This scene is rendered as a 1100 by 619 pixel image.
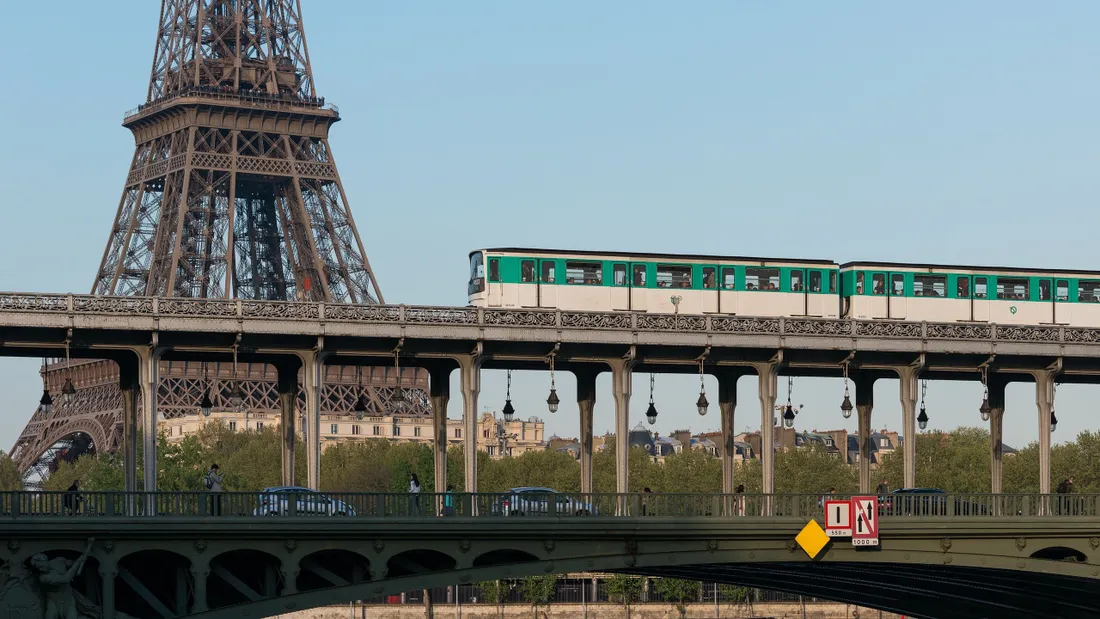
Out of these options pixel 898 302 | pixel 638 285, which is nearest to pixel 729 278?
pixel 638 285

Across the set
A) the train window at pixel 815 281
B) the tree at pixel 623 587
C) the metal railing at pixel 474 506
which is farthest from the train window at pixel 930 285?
the tree at pixel 623 587

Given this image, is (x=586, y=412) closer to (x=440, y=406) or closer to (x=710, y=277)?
(x=440, y=406)

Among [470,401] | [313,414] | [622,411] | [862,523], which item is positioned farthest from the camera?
[622,411]

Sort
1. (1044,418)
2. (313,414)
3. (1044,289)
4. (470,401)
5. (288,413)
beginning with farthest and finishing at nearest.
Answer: (1044,289)
(1044,418)
(288,413)
(470,401)
(313,414)

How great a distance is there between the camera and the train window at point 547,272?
8112 centimetres

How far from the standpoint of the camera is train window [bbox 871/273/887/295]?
3364 inches

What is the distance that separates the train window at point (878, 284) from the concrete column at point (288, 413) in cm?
2529

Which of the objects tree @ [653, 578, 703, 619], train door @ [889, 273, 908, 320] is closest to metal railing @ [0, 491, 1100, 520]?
train door @ [889, 273, 908, 320]

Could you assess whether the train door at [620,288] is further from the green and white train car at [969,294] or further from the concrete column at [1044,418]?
the concrete column at [1044,418]

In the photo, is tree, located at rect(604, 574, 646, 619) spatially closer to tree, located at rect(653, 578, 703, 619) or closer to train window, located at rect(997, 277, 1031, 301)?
tree, located at rect(653, 578, 703, 619)

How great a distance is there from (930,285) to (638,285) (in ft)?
44.1

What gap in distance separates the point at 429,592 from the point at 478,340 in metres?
57.7

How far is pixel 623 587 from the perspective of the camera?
450 feet

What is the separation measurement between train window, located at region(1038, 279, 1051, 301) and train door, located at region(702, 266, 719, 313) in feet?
48.7
